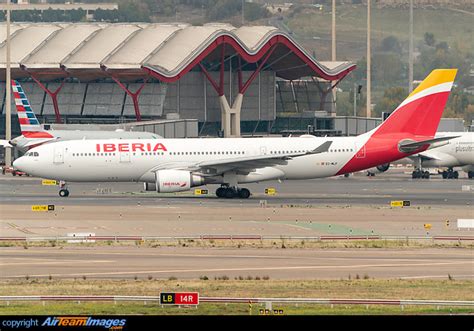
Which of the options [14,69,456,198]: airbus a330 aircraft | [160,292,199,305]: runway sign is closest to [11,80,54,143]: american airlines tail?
[14,69,456,198]: airbus a330 aircraft

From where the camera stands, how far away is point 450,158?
289 feet

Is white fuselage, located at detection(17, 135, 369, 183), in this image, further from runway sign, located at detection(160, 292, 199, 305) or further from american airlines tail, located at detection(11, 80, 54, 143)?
runway sign, located at detection(160, 292, 199, 305)

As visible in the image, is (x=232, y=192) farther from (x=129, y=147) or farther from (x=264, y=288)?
(x=264, y=288)

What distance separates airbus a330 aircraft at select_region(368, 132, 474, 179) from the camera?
87.4 m

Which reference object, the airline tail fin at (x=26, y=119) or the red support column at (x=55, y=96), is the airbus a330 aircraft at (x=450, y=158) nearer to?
the airline tail fin at (x=26, y=119)

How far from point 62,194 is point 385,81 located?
12021cm

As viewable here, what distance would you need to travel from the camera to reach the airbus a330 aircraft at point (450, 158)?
87.4 metres

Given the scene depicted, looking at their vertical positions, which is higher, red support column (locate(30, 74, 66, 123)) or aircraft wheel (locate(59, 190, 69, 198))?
red support column (locate(30, 74, 66, 123))

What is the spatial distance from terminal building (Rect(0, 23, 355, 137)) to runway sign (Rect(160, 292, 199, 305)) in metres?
85.0

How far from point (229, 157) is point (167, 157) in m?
3.67

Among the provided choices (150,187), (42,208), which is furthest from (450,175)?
(42,208)

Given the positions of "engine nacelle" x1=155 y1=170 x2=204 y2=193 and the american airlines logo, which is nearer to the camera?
"engine nacelle" x1=155 y1=170 x2=204 y2=193

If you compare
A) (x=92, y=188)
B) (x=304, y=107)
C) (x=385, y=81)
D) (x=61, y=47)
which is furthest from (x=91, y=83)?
(x=385, y=81)

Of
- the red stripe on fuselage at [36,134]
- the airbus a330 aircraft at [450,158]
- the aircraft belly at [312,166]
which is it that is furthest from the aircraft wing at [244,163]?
the red stripe on fuselage at [36,134]
